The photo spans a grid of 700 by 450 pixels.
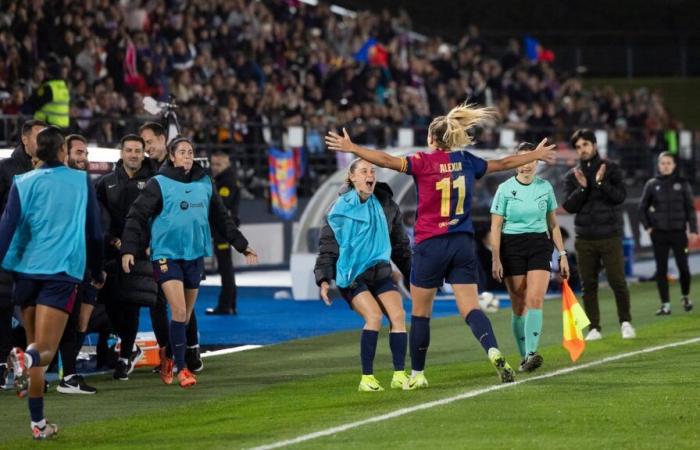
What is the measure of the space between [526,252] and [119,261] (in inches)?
133

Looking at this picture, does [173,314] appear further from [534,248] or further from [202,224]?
[534,248]

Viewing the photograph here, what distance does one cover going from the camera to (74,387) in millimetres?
11961

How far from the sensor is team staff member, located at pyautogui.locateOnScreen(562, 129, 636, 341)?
15.1m

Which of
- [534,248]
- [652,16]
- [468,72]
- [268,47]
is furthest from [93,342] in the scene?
[652,16]

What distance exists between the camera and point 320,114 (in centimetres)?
2991

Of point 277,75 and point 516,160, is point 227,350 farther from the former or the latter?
point 277,75

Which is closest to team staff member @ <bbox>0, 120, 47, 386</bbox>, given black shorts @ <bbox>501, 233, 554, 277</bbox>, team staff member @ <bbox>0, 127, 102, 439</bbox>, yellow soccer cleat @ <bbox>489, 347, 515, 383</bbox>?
team staff member @ <bbox>0, 127, 102, 439</bbox>

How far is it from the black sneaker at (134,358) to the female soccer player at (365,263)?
233 centimetres

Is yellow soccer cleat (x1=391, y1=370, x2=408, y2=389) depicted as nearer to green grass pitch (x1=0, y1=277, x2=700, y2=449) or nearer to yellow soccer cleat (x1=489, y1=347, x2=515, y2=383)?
green grass pitch (x1=0, y1=277, x2=700, y2=449)

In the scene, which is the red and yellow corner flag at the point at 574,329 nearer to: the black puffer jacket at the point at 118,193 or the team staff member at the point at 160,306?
the team staff member at the point at 160,306

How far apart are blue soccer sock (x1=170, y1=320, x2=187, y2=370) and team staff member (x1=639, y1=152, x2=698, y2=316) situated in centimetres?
809

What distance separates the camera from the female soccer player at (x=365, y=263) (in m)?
11.4

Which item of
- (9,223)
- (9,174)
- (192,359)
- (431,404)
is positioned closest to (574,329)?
(431,404)

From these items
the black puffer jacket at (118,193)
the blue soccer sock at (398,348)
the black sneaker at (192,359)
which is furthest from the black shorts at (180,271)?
the blue soccer sock at (398,348)
